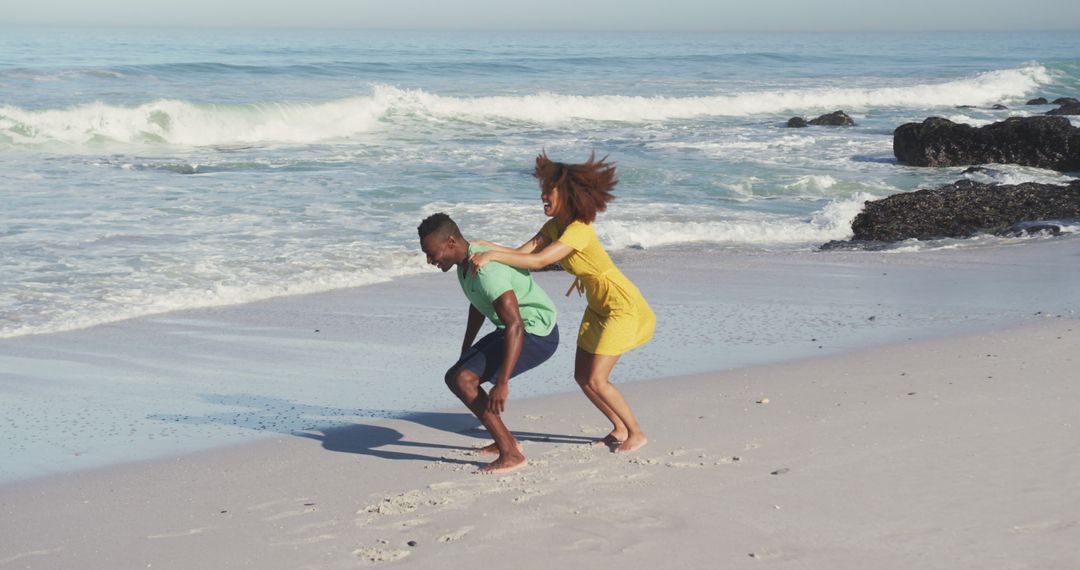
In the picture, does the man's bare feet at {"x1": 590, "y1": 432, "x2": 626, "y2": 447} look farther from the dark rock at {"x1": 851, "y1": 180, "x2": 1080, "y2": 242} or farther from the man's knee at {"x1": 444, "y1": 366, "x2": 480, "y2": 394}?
the dark rock at {"x1": 851, "y1": 180, "x2": 1080, "y2": 242}

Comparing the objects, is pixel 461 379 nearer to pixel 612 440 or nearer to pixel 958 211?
pixel 612 440

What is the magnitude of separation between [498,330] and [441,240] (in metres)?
0.50

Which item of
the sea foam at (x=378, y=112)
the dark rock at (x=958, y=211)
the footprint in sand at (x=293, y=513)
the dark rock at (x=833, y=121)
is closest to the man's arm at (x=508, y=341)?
the footprint in sand at (x=293, y=513)

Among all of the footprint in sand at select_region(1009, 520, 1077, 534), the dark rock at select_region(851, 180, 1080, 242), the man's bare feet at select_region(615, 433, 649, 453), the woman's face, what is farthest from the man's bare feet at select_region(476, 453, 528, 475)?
the dark rock at select_region(851, 180, 1080, 242)

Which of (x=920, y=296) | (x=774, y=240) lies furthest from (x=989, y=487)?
(x=774, y=240)

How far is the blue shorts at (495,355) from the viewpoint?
4.94 metres

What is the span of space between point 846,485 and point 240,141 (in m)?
21.4

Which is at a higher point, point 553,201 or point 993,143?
point 553,201

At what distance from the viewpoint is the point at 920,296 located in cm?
842

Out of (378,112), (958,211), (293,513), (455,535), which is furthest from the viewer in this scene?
(378,112)

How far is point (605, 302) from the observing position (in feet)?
16.7

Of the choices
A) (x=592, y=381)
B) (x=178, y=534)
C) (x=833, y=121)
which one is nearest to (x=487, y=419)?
(x=592, y=381)

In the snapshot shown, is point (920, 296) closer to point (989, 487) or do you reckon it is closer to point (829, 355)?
point (829, 355)

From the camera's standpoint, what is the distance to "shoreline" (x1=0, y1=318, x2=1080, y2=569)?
13.0ft
